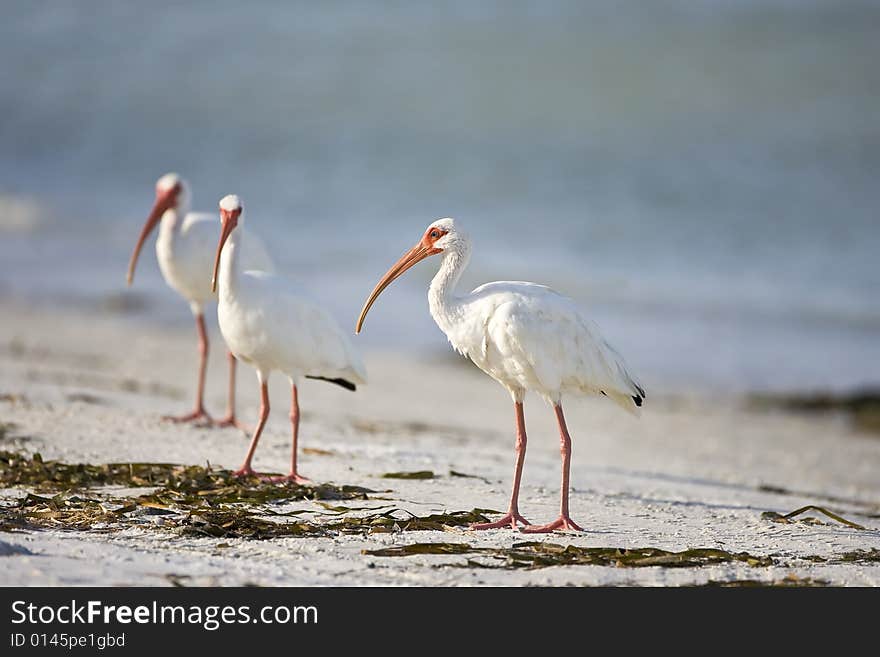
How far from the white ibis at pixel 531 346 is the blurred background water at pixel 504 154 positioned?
8.47 metres

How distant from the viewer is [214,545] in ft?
21.1

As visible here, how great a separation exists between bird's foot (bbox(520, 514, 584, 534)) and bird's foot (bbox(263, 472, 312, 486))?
6.07 feet

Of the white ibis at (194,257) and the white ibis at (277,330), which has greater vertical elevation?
the white ibis at (194,257)

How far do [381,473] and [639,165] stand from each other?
25.3m

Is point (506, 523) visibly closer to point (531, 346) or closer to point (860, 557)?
point (531, 346)

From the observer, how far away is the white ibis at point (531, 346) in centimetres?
744

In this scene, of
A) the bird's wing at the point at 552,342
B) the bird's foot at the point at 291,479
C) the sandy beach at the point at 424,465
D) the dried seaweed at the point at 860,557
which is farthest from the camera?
the bird's foot at the point at 291,479

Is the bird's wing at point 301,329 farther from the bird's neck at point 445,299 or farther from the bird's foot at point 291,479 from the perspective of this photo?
the bird's neck at point 445,299

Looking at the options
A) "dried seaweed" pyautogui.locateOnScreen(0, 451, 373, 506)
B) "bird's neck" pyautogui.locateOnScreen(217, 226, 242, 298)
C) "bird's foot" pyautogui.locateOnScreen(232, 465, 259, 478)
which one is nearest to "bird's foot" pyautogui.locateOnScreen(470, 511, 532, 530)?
"dried seaweed" pyautogui.locateOnScreen(0, 451, 373, 506)

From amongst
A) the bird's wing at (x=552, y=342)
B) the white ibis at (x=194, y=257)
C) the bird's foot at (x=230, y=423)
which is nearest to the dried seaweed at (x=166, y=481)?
the bird's wing at (x=552, y=342)

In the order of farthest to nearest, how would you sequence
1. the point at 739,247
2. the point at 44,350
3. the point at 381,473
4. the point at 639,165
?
1. the point at 639,165
2. the point at 739,247
3. the point at 44,350
4. the point at 381,473

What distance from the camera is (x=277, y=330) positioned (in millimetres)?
8805
